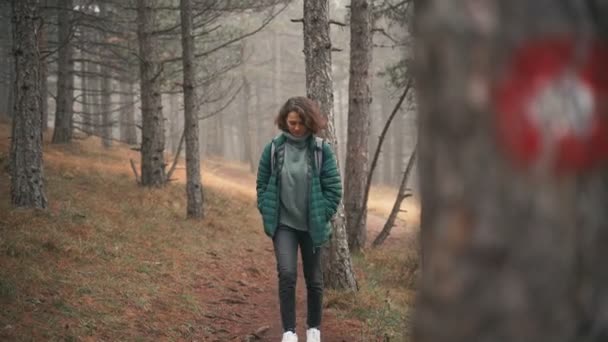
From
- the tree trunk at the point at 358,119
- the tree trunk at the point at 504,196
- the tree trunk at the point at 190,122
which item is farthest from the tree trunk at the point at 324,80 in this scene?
the tree trunk at the point at 504,196

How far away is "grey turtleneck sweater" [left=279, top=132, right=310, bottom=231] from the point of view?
4.34 metres

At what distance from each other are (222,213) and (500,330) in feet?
40.9

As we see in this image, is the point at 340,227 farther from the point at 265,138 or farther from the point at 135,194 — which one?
the point at 265,138

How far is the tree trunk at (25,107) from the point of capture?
325 inches

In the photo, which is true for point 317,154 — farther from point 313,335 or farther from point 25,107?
point 25,107

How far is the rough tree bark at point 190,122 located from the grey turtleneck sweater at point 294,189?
7.27 meters

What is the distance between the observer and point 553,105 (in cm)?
93

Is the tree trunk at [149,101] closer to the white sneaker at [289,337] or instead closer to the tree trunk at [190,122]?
the tree trunk at [190,122]

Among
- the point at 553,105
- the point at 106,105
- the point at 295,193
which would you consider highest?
the point at 106,105

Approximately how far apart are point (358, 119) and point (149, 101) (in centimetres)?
588

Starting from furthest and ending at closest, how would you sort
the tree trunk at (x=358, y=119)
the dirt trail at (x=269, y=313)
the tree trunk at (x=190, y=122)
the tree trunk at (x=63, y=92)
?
the tree trunk at (x=63, y=92) < the tree trunk at (x=190, y=122) < the tree trunk at (x=358, y=119) < the dirt trail at (x=269, y=313)

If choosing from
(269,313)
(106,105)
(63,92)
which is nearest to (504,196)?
(269,313)

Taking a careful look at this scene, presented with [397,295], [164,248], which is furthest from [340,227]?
[164,248]

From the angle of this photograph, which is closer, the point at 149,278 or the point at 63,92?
the point at 149,278
